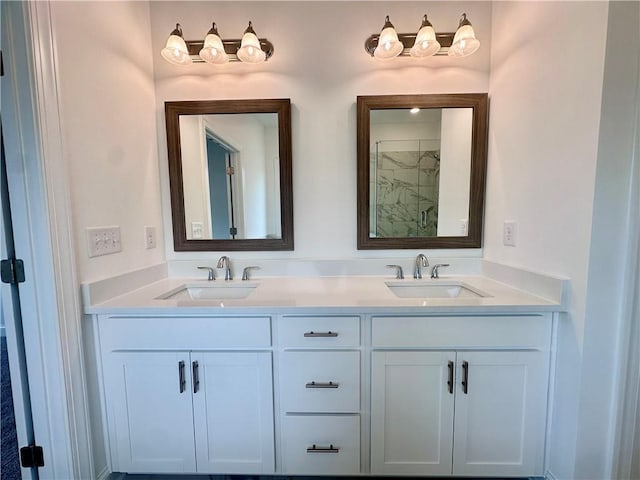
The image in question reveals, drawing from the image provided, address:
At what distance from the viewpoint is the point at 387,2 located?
1607 millimetres

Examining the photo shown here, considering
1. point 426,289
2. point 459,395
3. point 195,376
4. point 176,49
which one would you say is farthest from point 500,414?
point 176,49

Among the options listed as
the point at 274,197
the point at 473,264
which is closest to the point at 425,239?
the point at 473,264

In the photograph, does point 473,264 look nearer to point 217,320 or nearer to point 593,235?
point 593,235

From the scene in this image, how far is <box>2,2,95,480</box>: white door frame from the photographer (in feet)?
3.29

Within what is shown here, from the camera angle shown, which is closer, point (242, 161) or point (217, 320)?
point (217, 320)

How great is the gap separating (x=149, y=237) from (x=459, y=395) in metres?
1.75

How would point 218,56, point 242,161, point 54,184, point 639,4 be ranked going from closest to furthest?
point 639,4, point 54,184, point 218,56, point 242,161

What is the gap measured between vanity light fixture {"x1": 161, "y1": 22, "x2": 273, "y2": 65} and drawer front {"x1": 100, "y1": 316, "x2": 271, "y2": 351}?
4.42 feet

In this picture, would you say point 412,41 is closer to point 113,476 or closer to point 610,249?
point 610,249

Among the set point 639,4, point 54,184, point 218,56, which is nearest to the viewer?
point 639,4

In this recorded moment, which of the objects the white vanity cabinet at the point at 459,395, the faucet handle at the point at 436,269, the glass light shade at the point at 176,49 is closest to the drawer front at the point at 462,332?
the white vanity cabinet at the point at 459,395

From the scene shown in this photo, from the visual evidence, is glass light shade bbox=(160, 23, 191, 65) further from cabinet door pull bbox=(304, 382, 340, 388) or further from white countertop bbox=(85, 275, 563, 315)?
cabinet door pull bbox=(304, 382, 340, 388)

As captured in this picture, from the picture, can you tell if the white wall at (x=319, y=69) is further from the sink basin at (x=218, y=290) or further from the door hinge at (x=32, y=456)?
the door hinge at (x=32, y=456)

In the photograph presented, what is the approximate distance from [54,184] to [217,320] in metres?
0.79
